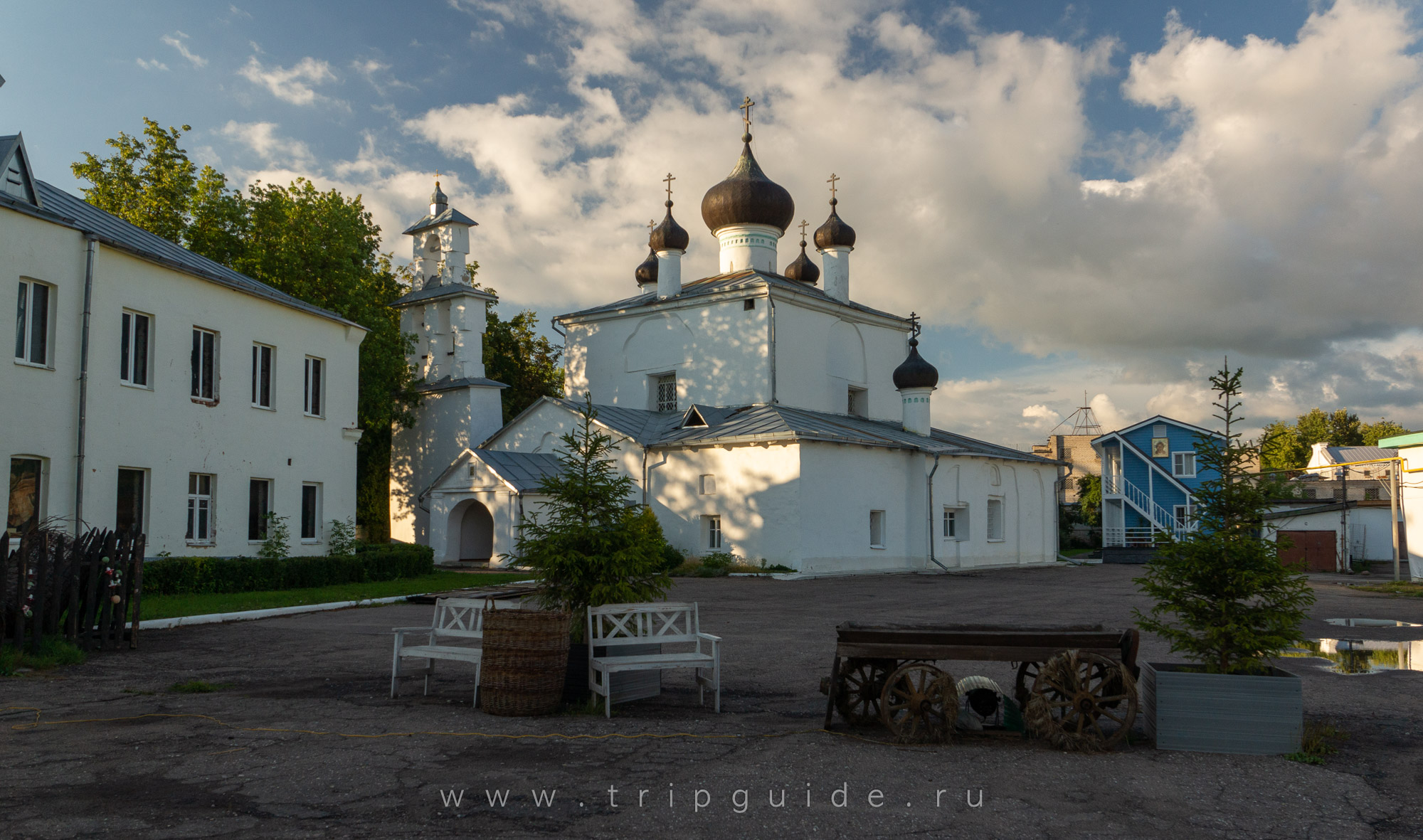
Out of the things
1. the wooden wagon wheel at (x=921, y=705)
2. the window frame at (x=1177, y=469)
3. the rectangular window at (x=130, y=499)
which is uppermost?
the window frame at (x=1177, y=469)

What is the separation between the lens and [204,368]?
20.0 m

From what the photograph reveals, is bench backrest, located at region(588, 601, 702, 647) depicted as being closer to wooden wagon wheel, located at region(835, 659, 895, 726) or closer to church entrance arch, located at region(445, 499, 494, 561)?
wooden wagon wheel, located at region(835, 659, 895, 726)

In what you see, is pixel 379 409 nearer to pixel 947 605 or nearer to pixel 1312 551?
pixel 947 605

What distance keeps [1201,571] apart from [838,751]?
8.93 feet

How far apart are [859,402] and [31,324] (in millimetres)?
23439

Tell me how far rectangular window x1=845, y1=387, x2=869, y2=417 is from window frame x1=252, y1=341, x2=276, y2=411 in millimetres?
18126

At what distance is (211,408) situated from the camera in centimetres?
1986

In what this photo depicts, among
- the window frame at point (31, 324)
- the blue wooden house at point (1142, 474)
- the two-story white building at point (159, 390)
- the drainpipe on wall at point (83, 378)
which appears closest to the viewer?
the window frame at point (31, 324)

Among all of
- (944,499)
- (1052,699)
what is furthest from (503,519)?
(1052,699)

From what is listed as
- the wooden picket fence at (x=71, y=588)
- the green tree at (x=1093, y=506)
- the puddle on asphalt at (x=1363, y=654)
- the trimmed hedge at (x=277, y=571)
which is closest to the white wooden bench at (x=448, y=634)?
the wooden picket fence at (x=71, y=588)

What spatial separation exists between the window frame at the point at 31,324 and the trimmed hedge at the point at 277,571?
377cm

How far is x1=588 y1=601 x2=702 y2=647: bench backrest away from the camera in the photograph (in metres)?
7.88

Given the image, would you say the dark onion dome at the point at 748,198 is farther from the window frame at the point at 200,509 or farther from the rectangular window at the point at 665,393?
the window frame at the point at 200,509

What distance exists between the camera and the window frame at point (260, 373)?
2130cm
